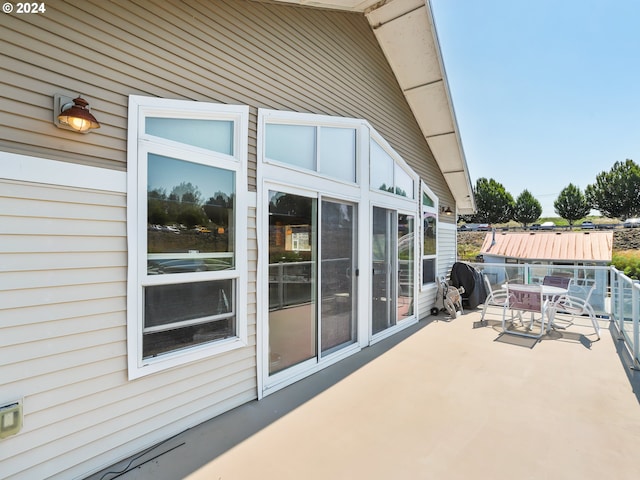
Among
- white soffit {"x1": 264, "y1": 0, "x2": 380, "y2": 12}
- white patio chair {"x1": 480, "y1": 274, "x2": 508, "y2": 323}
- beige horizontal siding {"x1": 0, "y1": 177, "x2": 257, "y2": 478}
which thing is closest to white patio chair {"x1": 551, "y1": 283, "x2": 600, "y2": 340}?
white patio chair {"x1": 480, "y1": 274, "x2": 508, "y2": 323}

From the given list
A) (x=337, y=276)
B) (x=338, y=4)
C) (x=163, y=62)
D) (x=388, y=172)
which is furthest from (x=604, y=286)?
(x=163, y=62)

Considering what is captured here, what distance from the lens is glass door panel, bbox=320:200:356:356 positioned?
12.3 ft

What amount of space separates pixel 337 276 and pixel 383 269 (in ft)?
4.05

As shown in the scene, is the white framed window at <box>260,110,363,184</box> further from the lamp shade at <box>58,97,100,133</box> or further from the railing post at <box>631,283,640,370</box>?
the railing post at <box>631,283,640,370</box>

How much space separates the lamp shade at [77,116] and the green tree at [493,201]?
42.8 metres

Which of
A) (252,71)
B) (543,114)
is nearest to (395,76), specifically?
(252,71)

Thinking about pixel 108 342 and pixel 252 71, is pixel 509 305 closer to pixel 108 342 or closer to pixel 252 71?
pixel 252 71

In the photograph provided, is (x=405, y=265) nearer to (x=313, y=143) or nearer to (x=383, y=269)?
(x=383, y=269)

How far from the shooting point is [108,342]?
2109mm

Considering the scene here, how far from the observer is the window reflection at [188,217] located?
235 cm

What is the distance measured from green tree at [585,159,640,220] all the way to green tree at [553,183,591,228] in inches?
36.7

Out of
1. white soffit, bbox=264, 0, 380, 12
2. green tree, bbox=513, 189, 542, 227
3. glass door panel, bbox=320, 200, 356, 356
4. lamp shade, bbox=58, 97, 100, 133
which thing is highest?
green tree, bbox=513, 189, 542, 227

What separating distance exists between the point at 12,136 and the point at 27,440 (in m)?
1.70

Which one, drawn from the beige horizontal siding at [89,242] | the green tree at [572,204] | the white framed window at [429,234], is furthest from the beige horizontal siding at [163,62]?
the green tree at [572,204]
